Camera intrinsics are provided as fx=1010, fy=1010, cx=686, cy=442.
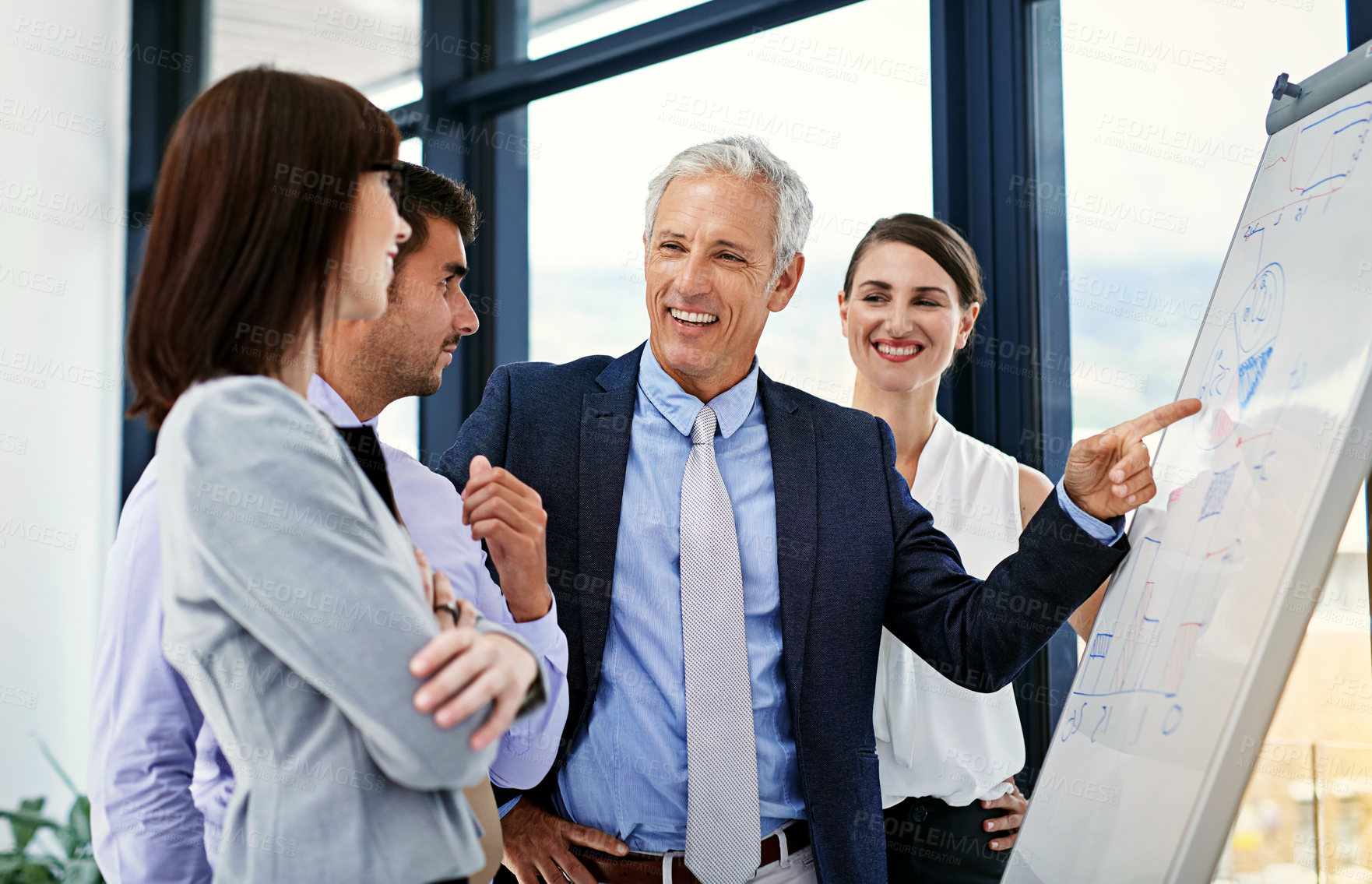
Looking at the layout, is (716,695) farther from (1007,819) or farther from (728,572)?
(1007,819)

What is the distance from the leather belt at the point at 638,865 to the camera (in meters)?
1.50

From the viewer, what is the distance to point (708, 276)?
175 centimetres

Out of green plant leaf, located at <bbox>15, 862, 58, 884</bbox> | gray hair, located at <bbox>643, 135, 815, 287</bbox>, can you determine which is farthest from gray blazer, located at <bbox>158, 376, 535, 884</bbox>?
green plant leaf, located at <bbox>15, 862, 58, 884</bbox>

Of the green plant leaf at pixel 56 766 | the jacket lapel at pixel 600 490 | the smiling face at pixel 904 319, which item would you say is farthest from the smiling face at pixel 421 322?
the green plant leaf at pixel 56 766

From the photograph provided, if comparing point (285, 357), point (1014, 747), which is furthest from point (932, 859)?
point (285, 357)

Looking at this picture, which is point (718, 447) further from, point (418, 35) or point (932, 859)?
point (418, 35)

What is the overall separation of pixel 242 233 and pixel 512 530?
1.74ft

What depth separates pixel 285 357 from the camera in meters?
0.89

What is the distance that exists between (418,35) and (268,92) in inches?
110

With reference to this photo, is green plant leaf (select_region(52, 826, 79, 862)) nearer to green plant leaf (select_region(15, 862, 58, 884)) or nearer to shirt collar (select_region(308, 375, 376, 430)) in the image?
green plant leaf (select_region(15, 862, 58, 884))

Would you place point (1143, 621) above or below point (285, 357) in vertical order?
below

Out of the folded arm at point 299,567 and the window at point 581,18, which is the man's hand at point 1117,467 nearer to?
the folded arm at point 299,567

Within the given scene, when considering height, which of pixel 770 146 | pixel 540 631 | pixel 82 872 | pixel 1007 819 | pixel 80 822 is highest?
pixel 770 146

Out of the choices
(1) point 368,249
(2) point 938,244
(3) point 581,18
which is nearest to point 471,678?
(1) point 368,249
